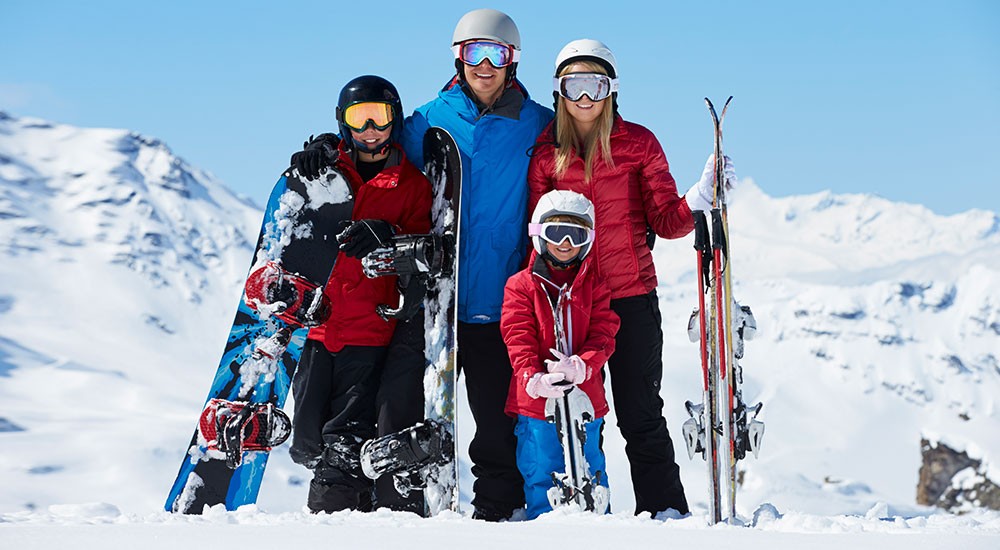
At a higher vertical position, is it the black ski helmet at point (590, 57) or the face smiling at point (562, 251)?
the black ski helmet at point (590, 57)

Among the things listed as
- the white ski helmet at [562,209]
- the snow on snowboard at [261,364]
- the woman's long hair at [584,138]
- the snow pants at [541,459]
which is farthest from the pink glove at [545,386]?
the snow on snowboard at [261,364]

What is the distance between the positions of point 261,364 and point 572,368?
167 centimetres

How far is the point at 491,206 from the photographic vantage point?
4.62m

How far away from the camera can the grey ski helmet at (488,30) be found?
15.6ft

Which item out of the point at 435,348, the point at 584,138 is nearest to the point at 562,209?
the point at 584,138

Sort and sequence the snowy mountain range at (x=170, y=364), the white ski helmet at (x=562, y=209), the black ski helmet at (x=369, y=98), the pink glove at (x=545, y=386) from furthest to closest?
the snowy mountain range at (x=170, y=364) → the black ski helmet at (x=369, y=98) → the white ski helmet at (x=562, y=209) → the pink glove at (x=545, y=386)

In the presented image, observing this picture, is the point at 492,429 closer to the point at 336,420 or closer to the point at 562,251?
the point at 336,420

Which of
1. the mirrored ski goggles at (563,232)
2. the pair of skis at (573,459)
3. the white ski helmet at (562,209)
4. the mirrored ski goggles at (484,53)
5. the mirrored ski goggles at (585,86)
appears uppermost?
the mirrored ski goggles at (484,53)

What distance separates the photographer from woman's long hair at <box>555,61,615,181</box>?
4.53m

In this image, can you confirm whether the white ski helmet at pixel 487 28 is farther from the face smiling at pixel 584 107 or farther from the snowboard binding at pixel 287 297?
the snowboard binding at pixel 287 297

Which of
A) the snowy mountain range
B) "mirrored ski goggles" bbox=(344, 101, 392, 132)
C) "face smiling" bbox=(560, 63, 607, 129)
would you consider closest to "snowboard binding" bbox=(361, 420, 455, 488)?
"mirrored ski goggles" bbox=(344, 101, 392, 132)

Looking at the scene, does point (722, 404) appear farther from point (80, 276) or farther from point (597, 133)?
point (80, 276)

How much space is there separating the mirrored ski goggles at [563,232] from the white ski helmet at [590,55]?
0.82 meters

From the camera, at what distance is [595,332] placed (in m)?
4.26
